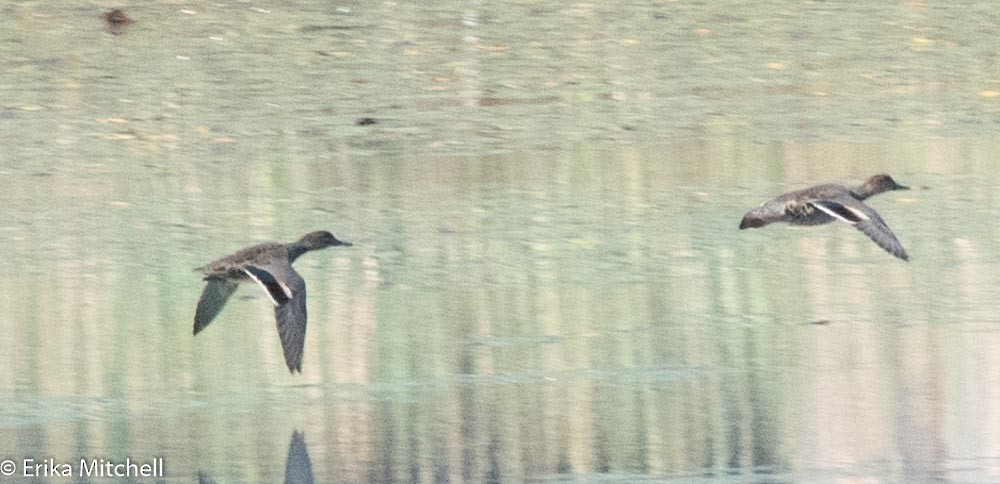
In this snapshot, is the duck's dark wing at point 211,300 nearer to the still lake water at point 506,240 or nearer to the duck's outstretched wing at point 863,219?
the still lake water at point 506,240

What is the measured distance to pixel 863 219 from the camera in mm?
8594

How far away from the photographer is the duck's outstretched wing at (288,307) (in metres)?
7.39

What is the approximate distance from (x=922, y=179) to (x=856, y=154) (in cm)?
67

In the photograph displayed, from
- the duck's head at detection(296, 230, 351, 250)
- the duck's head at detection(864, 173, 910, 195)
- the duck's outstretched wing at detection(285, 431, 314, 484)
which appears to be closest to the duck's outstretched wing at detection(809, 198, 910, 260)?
the duck's head at detection(864, 173, 910, 195)

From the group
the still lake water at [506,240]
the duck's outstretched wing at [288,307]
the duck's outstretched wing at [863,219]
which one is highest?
the duck's outstretched wing at [288,307]

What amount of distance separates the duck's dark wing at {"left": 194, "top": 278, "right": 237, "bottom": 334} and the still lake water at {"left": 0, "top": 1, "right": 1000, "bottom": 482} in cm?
16

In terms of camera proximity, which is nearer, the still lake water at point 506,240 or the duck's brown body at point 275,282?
the still lake water at point 506,240

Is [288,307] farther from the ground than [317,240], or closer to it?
farther from the ground

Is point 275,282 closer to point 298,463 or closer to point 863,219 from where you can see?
point 298,463

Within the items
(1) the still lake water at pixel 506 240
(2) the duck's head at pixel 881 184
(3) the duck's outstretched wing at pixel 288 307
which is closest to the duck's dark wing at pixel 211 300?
(1) the still lake water at pixel 506 240

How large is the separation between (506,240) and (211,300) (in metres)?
1.86

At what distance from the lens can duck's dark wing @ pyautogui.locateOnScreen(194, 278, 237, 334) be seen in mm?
8203

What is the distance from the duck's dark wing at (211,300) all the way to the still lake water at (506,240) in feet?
0.52

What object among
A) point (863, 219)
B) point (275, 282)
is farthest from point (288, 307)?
point (863, 219)
